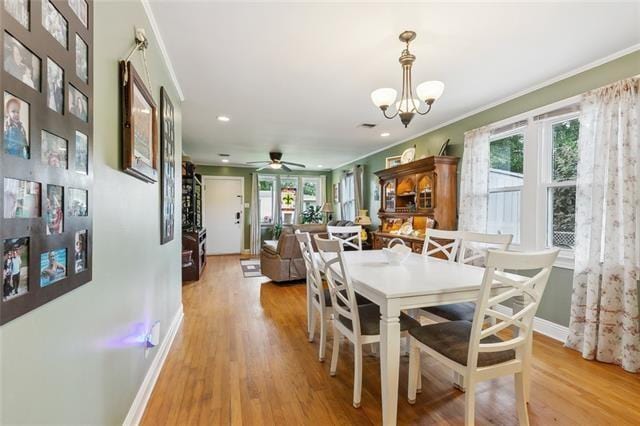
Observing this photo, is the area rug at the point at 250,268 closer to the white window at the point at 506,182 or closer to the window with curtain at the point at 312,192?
the window with curtain at the point at 312,192

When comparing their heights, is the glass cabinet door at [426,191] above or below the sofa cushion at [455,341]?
above

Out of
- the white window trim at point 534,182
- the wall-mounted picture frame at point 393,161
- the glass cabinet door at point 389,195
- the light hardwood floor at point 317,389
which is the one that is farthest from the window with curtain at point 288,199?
the white window trim at point 534,182

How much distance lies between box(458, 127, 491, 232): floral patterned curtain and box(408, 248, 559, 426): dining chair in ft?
6.87

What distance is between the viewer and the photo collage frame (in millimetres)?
680

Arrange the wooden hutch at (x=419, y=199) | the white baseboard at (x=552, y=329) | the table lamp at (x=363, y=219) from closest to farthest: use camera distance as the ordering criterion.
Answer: the white baseboard at (x=552, y=329) → the wooden hutch at (x=419, y=199) → the table lamp at (x=363, y=219)

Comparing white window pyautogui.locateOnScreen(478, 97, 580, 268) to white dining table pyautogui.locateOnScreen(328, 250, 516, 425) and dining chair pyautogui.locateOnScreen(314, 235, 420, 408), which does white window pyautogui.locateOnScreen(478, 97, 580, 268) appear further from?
dining chair pyautogui.locateOnScreen(314, 235, 420, 408)

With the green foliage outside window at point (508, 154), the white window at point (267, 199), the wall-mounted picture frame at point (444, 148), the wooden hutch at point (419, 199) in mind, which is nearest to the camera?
the green foliage outside window at point (508, 154)

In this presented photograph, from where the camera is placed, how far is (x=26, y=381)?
759mm

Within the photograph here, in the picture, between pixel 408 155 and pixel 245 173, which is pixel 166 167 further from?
pixel 245 173

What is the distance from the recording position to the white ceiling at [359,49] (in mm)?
1862

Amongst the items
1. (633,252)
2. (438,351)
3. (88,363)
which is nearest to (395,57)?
(438,351)

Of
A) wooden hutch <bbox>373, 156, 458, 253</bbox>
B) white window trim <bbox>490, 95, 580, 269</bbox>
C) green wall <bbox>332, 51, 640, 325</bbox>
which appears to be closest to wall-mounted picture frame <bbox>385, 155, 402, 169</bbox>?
wooden hutch <bbox>373, 156, 458, 253</bbox>

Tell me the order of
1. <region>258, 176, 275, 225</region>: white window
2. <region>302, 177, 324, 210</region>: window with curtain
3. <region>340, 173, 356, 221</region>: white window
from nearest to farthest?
1. <region>340, 173, 356, 221</region>: white window
2. <region>258, 176, 275, 225</region>: white window
3. <region>302, 177, 324, 210</region>: window with curtain

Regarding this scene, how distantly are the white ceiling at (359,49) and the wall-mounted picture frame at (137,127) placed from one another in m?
0.62
